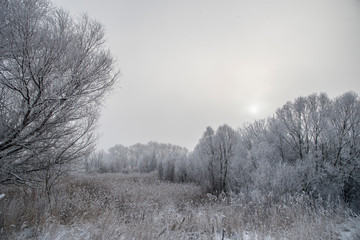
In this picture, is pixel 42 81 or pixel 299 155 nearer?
pixel 42 81

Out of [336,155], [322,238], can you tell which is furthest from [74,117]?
[336,155]

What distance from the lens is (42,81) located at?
11.9 feet

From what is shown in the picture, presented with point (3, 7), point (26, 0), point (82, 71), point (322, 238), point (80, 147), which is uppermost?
point (26, 0)

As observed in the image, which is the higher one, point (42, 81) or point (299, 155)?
point (42, 81)

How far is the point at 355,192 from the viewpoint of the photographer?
10258mm

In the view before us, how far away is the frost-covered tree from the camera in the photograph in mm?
3367

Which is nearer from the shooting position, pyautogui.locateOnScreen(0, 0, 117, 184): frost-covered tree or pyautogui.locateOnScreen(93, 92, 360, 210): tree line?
pyautogui.locateOnScreen(0, 0, 117, 184): frost-covered tree

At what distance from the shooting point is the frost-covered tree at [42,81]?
11.0 feet

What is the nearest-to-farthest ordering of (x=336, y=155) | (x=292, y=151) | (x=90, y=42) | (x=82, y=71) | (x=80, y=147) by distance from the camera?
(x=82, y=71)
(x=90, y=42)
(x=80, y=147)
(x=336, y=155)
(x=292, y=151)

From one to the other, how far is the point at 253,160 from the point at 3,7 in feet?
53.2

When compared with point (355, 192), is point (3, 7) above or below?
above

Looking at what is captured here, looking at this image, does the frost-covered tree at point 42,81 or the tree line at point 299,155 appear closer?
the frost-covered tree at point 42,81

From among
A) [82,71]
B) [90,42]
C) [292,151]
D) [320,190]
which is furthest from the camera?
[292,151]

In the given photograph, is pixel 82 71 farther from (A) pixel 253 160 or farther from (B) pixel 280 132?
(B) pixel 280 132
